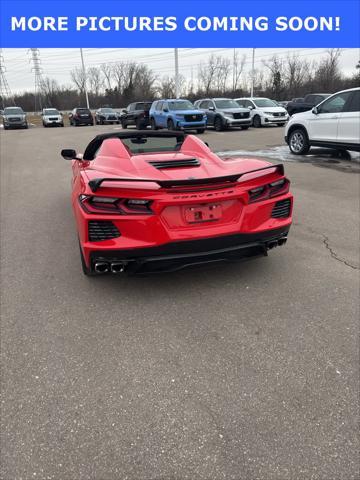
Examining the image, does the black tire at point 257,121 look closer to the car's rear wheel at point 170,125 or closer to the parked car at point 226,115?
the parked car at point 226,115

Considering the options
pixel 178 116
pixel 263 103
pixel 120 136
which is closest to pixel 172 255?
pixel 120 136

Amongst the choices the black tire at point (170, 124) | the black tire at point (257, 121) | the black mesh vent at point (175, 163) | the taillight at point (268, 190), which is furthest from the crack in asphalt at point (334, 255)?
the black tire at point (257, 121)

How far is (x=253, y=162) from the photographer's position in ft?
12.6

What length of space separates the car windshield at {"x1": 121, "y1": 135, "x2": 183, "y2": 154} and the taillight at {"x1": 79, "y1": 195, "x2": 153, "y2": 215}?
151 centimetres

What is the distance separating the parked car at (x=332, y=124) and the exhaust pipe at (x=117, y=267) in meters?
8.58

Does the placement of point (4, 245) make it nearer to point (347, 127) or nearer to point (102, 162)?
point (102, 162)

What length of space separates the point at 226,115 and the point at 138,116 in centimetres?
657

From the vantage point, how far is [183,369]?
8.59 ft

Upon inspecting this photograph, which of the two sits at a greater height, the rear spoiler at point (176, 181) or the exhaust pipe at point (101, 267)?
the rear spoiler at point (176, 181)

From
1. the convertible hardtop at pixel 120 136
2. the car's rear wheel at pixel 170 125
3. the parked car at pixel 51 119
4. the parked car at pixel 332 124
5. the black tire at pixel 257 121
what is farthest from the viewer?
the parked car at pixel 51 119

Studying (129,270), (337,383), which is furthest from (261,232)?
(337,383)

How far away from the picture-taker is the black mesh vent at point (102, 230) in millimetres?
3100

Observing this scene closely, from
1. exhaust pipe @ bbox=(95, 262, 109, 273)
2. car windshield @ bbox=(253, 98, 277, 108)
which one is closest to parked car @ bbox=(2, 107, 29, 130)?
car windshield @ bbox=(253, 98, 277, 108)

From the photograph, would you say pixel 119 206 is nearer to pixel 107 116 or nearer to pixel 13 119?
pixel 13 119
